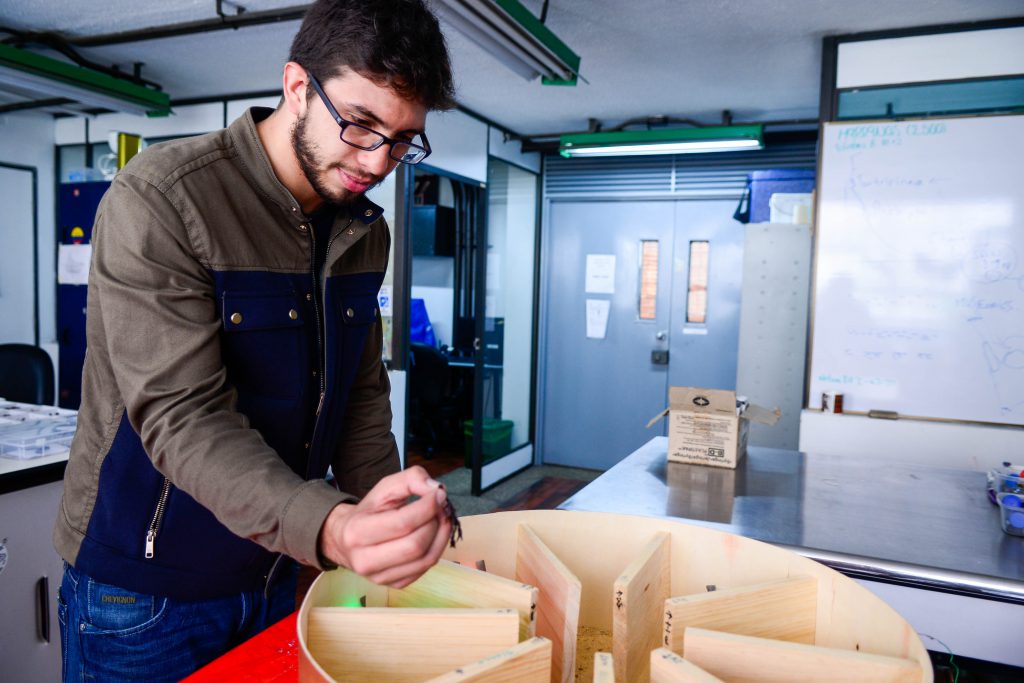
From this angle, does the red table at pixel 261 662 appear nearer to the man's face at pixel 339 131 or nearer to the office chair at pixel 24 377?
the man's face at pixel 339 131

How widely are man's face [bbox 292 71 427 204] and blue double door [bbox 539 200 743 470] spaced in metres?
4.60

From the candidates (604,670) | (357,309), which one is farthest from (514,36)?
(604,670)

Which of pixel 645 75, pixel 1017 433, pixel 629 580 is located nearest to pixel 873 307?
pixel 1017 433

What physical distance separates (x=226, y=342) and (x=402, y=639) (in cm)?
54

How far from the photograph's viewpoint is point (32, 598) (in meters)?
2.26

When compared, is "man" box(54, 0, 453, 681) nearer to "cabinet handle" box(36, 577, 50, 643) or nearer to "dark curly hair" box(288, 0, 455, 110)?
"dark curly hair" box(288, 0, 455, 110)

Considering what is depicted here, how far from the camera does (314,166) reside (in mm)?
1198

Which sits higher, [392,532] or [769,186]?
[769,186]

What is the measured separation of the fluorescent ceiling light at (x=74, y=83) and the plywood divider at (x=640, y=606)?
12.2 ft

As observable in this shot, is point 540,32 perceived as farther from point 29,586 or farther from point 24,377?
point 24,377

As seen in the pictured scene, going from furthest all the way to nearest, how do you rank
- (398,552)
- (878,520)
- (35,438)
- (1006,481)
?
(35,438) → (1006,481) → (878,520) → (398,552)

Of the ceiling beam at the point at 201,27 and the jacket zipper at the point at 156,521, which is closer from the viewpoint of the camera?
the jacket zipper at the point at 156,521

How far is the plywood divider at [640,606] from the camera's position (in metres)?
1.01

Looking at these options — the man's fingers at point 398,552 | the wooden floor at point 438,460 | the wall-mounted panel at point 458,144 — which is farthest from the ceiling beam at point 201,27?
the wooden floor at point 438,460
